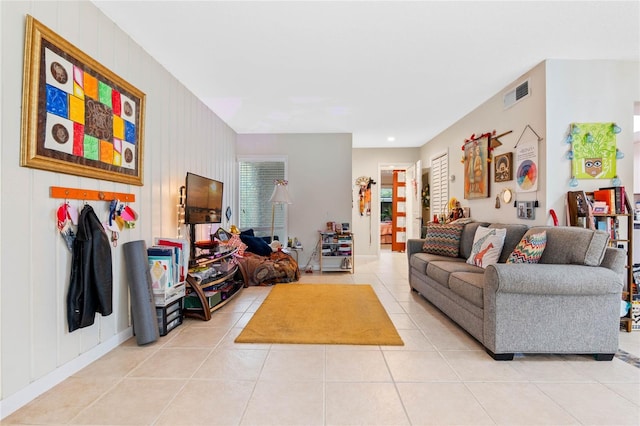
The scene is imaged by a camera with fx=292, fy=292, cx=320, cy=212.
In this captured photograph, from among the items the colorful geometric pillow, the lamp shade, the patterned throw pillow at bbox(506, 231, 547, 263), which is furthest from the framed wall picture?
the lamp shade

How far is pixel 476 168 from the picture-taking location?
13.1ft

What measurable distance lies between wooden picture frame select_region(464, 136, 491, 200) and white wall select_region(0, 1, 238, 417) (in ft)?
12.6

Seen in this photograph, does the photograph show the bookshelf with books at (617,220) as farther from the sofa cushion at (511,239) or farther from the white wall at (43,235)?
the white wall at (43,235)

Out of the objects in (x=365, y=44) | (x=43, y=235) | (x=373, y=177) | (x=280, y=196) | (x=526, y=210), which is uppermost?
(x=365, y=44)

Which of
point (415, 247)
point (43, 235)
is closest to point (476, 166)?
point (415, 247)

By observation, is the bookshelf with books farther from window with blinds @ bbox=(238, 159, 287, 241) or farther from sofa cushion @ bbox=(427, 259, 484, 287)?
window with blinds @ bbox=(238, 159, 287, 241)

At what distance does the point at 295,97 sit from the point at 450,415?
138 inches

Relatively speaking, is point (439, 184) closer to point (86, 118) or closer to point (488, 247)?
point (488, 247)

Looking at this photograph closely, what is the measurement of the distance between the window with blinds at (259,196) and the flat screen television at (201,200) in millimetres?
1563

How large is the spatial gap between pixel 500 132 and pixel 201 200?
363cm

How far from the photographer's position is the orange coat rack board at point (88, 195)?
1783 millimetres

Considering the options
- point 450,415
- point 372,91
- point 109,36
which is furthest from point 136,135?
point 450,415

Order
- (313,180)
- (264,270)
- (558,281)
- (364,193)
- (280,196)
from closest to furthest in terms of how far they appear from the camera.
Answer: (558,281) < (264,270) < (280,196) < (313,180) < (364,193)

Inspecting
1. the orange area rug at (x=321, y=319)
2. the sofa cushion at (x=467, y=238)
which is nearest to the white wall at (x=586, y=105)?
the sofa cushion at (x=467, y=238)
